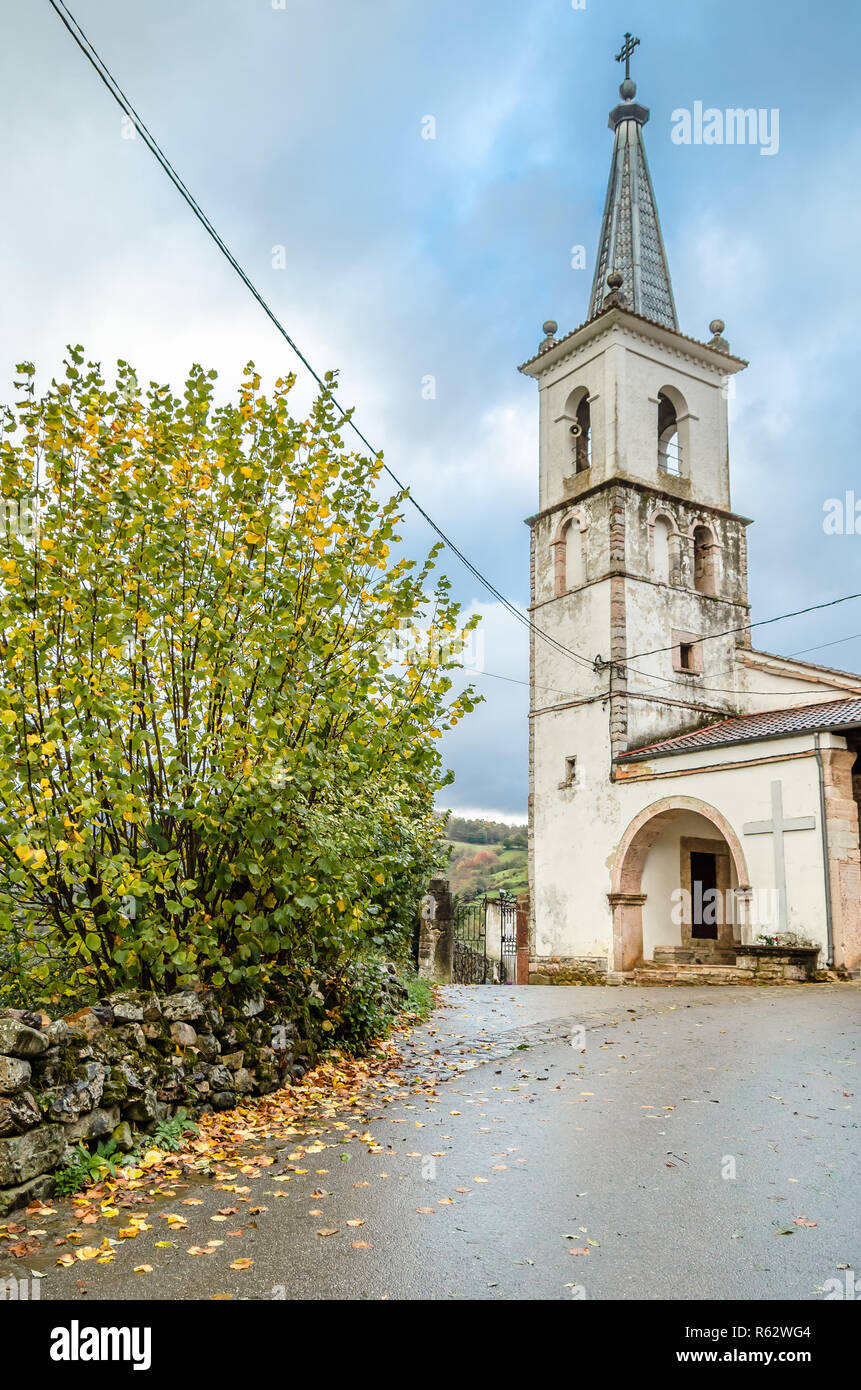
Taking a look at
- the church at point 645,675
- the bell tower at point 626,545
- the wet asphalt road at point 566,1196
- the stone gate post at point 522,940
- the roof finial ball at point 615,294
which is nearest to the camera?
the wet asphalt road at point 566,1196

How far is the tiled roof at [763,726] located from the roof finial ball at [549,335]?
10.9 metres

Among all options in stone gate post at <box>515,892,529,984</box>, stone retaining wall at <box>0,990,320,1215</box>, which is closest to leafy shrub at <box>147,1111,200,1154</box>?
stone retaining wall at <box>0,990,320,1215</box>

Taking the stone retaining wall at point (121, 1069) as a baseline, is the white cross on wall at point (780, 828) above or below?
above

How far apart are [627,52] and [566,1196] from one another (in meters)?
33.0

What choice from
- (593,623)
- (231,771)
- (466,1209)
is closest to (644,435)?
(593,623)

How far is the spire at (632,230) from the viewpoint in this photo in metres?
25.7

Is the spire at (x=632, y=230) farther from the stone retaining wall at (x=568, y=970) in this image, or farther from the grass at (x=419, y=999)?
the grass at (x=419, y=999)

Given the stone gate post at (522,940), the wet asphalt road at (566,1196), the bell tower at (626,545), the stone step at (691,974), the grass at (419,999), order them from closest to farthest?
the wet asphalt road at (566,1196)
the grass at (419,999)
the stone step at (691,974)
the bell tower at (626,545)
the stone gate post at (522,940)

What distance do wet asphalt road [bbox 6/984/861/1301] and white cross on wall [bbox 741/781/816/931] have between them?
8.33 meters

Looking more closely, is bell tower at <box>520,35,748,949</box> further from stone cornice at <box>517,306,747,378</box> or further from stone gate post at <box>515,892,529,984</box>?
stone gate post at <box>515,892,529,984</box>

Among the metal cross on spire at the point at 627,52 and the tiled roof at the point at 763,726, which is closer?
the tiled roof at the point at 763,726

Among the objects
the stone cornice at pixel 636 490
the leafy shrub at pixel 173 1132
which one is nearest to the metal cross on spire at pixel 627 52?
the stone cornice at pixel 636 490
